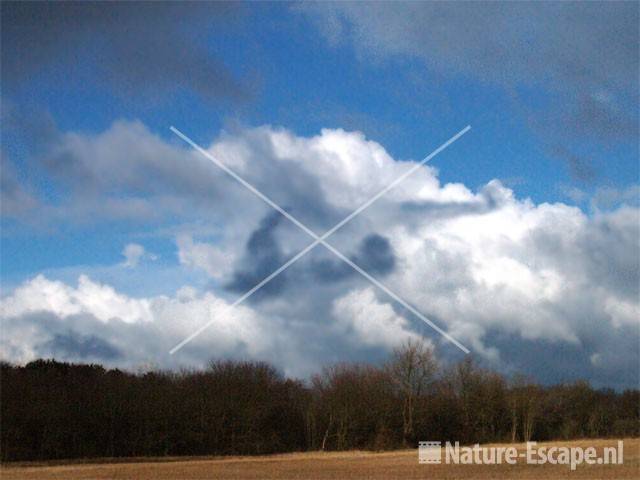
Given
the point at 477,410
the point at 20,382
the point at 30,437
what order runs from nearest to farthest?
the point at 30,437 → the point at 20,382 → the point at 477,410

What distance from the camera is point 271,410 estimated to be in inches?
3093

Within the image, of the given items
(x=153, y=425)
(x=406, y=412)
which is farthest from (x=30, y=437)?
(x=406, y=412)

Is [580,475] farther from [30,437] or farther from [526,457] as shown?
[30,437]

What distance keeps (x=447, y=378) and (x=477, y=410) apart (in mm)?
6351

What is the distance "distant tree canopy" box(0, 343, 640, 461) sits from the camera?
67.3 m

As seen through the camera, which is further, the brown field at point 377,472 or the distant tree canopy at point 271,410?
the distant tree canopy at point 271,410

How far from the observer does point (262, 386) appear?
279 feet

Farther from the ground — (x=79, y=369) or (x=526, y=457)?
(x=79, y=369)

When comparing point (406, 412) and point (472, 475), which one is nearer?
point (472, 475)

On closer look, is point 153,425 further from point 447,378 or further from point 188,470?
point 447,378

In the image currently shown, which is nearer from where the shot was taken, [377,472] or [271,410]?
[377,472]

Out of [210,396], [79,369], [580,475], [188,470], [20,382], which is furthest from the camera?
[79,369]

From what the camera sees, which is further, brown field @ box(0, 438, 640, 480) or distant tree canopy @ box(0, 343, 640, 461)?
distant tree canopy @ box(0, 343, 640, 461)

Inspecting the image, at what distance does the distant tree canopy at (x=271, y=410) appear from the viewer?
67.3 metres
